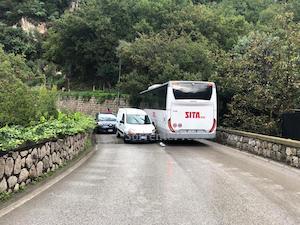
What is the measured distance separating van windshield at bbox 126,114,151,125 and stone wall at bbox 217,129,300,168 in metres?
5.00

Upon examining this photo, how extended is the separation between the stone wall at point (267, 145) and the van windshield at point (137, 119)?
4996 mm

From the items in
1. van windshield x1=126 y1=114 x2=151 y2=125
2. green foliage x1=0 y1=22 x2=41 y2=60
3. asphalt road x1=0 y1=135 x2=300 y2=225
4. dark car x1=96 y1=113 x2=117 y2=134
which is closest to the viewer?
asphalt road x1=0 y1=135 x2=300 y2=225

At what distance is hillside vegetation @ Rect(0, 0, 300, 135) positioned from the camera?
22391mm

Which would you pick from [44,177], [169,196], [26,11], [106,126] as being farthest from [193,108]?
[26,11]

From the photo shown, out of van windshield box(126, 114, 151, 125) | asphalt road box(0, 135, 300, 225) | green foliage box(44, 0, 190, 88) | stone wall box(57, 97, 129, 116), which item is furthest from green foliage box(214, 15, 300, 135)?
green foliage box(44, 0, 190, 88)

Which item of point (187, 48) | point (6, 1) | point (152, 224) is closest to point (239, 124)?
point (187, 48)

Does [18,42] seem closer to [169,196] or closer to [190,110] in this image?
[190,110]

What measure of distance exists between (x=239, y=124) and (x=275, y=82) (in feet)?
12.7

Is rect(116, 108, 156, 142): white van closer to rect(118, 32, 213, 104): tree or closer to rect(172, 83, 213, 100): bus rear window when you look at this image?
rect(172, 83, 213, 100): bus rear window

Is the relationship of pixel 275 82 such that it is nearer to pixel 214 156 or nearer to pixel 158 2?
pixel 214 156

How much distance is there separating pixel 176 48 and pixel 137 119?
547 inches

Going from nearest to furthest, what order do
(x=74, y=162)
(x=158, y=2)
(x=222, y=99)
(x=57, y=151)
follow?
(x=57, y=151) → (x=74, y=162) → (x=222, y=99) → (x=158, y=2)

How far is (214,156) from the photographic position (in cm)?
1733

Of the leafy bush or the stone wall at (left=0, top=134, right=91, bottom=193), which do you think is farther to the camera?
the leafy bush
